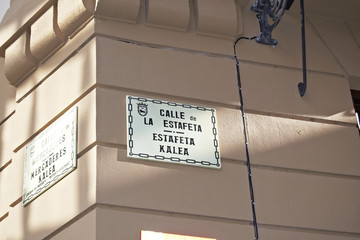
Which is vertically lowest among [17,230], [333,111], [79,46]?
[17,230]

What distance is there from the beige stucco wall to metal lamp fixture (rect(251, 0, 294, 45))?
0.09 meters

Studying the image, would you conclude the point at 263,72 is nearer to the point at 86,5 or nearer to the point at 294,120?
the point at 294,120

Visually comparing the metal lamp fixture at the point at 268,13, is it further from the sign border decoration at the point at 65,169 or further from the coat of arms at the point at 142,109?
the sign border decoration at the point at 65,169

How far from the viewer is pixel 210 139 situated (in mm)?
5406

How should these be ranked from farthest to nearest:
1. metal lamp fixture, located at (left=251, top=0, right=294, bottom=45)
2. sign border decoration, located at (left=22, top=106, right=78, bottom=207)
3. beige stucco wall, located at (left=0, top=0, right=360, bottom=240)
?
metal lamp fixture, located at (left=251, top=0, right=294, bottom=45) → sign border decoration, located at (left=22, top=106, right=78, bottom=207) → beige stucco wall, located at (left=0, top=0, right=360, bottom=240)

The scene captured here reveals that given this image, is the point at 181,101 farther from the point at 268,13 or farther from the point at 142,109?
the point at 268,13

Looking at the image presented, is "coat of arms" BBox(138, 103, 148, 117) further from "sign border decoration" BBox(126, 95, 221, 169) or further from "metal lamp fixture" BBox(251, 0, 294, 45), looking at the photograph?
"metal lamp fixture" BBox(251, 0, 294, 45)

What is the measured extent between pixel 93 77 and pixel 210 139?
864mm

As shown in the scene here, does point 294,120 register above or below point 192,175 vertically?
above

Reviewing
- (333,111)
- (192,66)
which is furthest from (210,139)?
(333,111)

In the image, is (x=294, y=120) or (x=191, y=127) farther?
(x=294, y=120)

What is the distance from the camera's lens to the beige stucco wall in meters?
5.09

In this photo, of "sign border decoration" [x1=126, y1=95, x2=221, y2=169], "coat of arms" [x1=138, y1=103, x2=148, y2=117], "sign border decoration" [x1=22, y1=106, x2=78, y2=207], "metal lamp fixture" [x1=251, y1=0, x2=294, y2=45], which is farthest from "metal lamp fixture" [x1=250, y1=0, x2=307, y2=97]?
"sign border decoration" [x1=22, y1=106, x2=78, y2=207]

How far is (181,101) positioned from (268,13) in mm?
893
